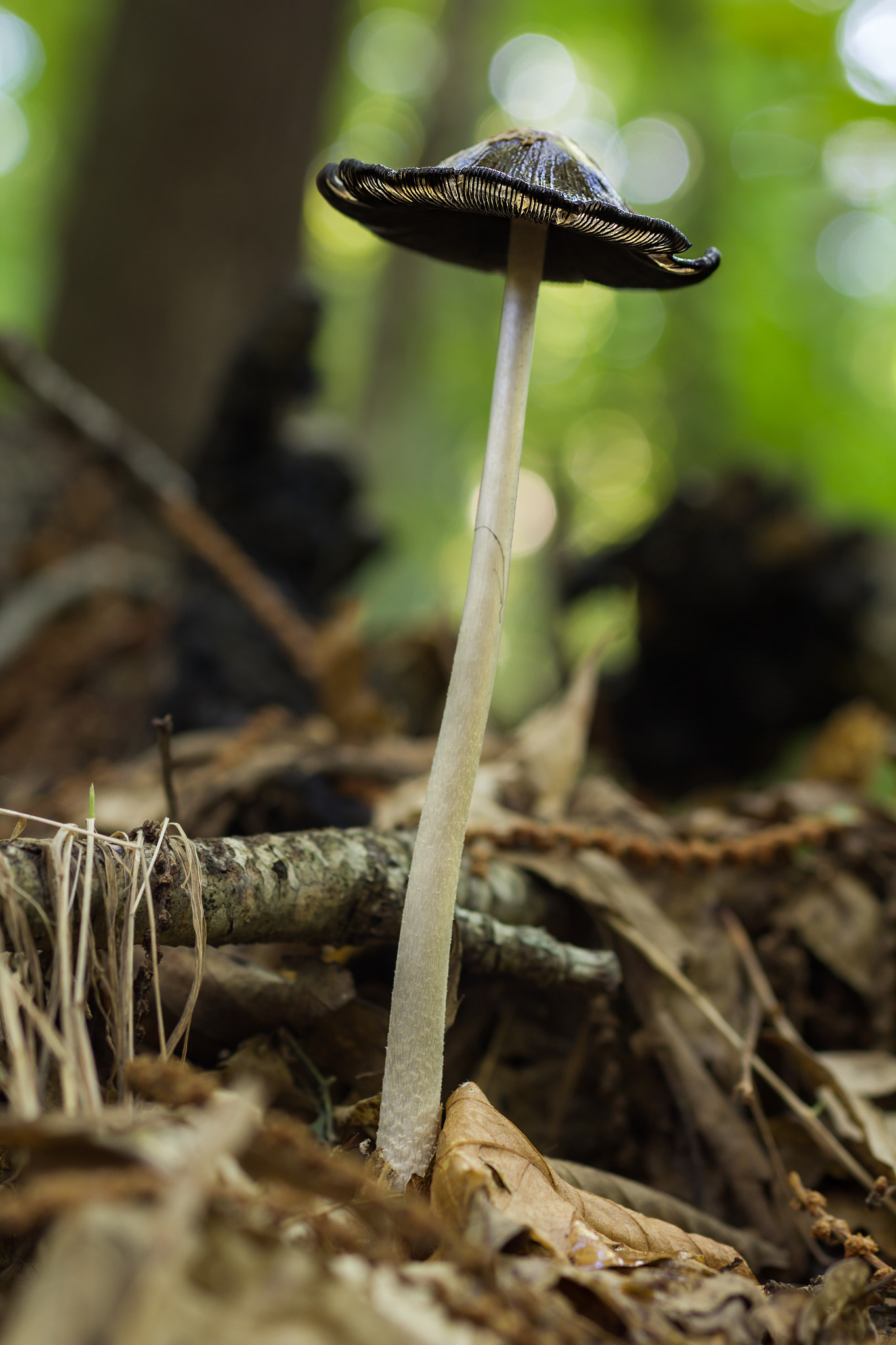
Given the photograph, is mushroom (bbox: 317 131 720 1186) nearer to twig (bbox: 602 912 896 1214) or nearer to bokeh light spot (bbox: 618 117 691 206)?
twig (bbox: 602 912 896 1214)

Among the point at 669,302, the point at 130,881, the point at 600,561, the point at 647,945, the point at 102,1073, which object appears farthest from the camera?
the point at 669,302

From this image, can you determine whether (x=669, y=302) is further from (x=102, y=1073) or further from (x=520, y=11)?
(x=102, y=1073)

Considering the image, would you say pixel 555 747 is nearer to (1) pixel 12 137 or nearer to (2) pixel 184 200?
(2) pixel 184 200

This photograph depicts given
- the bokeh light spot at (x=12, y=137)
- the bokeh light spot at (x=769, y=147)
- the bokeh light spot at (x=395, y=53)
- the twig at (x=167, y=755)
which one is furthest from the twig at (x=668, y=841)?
the bokeh light spot at (x=12, y=137)

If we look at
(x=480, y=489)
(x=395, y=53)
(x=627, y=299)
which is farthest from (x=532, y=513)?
(x=480, y=489)

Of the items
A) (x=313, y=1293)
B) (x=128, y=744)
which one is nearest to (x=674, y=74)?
(x=128, y=744)

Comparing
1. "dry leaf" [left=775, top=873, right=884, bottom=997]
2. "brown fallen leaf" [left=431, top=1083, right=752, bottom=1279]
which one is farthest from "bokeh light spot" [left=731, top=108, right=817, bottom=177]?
"brown fallen leaf" [left=431, top=1083, right=752, bottom=1279]
